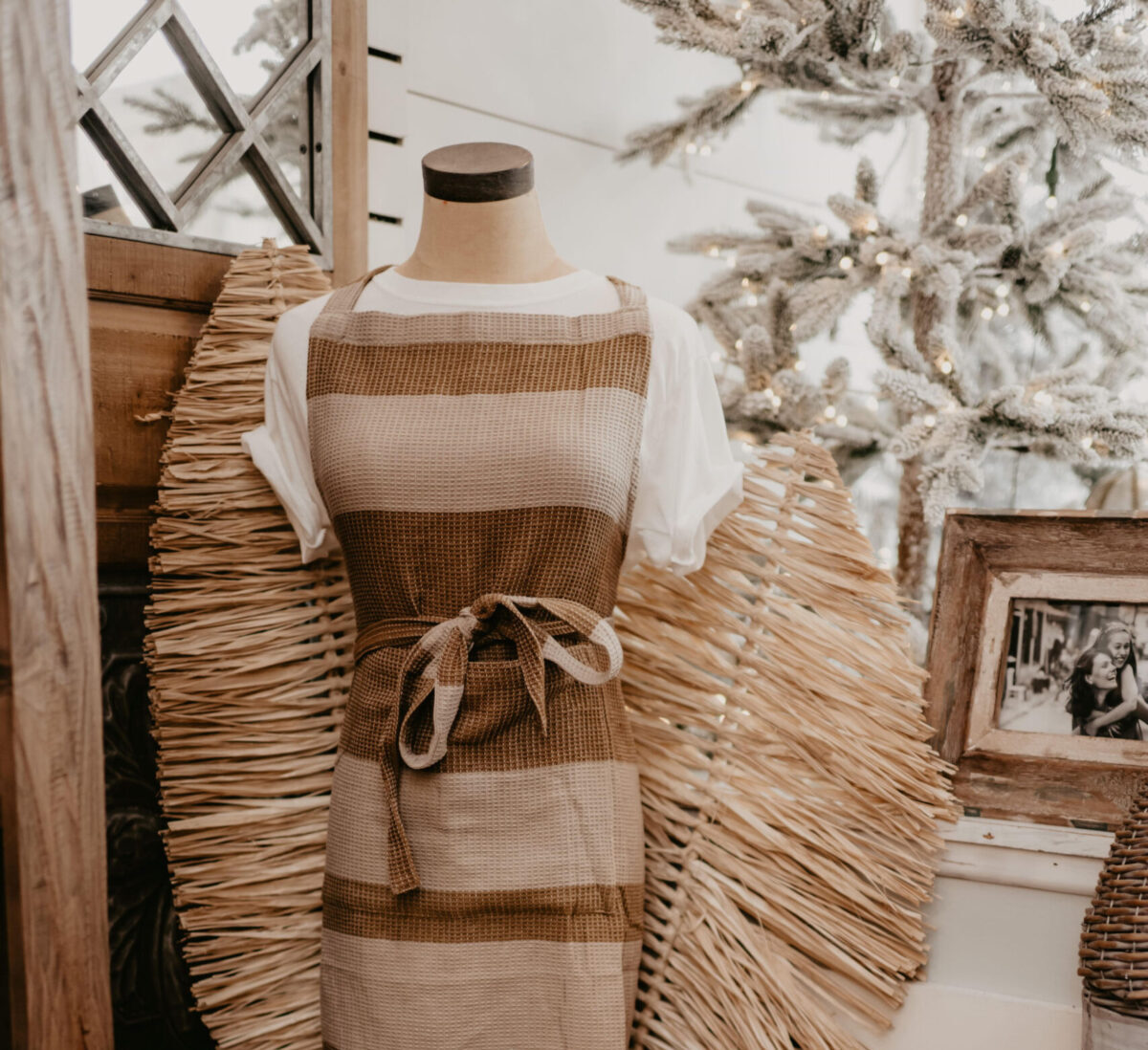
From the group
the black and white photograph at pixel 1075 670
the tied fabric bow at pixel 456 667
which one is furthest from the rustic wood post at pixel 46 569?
the black and white photograph at pixel 1075 670

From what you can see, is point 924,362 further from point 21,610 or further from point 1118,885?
point 21,610

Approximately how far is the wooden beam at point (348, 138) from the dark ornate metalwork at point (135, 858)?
18.6 inches

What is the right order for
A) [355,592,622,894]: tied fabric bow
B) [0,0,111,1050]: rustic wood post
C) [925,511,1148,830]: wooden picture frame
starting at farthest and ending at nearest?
[925,511,1148,830]: wooden picture frame, [355,592,622,894]: tied fabric bow, [0,0,111,1050]: rustic wood post

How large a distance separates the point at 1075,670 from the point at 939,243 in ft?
2.55

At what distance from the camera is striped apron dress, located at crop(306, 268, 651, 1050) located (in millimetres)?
832

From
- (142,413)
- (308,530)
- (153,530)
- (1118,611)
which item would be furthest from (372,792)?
(1118,611)

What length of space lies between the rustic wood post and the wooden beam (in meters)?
0.65

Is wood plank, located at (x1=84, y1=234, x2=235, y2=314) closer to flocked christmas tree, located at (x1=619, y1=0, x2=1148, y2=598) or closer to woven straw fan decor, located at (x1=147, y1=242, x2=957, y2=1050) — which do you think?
Answer: woven straw fan decor, located at (x1=147, y1=242, x2=957, y2=1050)

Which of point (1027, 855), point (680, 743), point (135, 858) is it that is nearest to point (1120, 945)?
point (1027, 855)

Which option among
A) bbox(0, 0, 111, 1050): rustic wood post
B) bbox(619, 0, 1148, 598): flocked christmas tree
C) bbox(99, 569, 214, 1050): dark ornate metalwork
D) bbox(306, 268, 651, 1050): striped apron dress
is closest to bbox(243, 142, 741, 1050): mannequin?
bbox(306, 268, 651, 1050): striped apron dress

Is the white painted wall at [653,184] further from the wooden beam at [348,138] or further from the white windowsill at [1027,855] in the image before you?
the wooden beam at [348,138]

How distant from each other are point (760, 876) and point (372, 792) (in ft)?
1.20

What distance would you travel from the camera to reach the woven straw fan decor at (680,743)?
35.9 inches

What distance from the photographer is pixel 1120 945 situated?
710 mm
